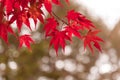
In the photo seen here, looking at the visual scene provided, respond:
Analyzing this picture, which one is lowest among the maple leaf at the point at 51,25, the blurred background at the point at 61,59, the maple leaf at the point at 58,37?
the maple leaf at the point at 58,37

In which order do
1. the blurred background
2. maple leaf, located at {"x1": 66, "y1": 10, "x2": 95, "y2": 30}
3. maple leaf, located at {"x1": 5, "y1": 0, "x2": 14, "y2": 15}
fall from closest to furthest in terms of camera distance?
maple leaf, located at {"x1": 5, "y1": 0, "x2": 14, "y2": 15} < maple leaf, located at {"x1": 66, "y1": 10, "x2": 95, "y2": 30} < the blurred background

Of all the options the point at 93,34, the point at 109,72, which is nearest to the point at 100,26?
the point at 109,72

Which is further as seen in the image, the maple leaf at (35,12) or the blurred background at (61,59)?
the blurred background at (61,59)

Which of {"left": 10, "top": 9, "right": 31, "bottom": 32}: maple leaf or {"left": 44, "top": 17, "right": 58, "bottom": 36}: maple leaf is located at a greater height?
{"left": 44, "top": 17, "right": 58, "bottom": 36}: maple leaf

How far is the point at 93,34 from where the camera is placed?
1956 mm

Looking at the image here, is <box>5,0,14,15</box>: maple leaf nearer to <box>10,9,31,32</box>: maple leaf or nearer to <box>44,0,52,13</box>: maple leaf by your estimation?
<box>10,9,31,32</box>: maple leaf

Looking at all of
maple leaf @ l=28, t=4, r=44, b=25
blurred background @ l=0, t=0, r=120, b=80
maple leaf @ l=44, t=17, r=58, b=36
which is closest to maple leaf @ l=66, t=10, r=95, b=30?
maple leaf @ l=44, t=17, r=58, b=36

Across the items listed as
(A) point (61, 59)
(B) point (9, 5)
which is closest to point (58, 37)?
(B) point (9, 5)

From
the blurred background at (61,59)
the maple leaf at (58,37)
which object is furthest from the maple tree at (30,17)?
Answer: the blurred background at (61,59)

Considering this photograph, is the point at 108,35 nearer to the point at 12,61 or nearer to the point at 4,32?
the point at 12,61

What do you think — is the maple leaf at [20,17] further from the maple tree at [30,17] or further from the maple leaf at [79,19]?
the maple leaf at [79,19]

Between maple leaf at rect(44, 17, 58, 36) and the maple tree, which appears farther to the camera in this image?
maple leaf at rect(44, 17, 58, 36)

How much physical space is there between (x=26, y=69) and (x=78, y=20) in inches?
182

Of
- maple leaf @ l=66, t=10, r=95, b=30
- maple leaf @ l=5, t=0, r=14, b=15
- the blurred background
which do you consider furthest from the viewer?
the blurred background
